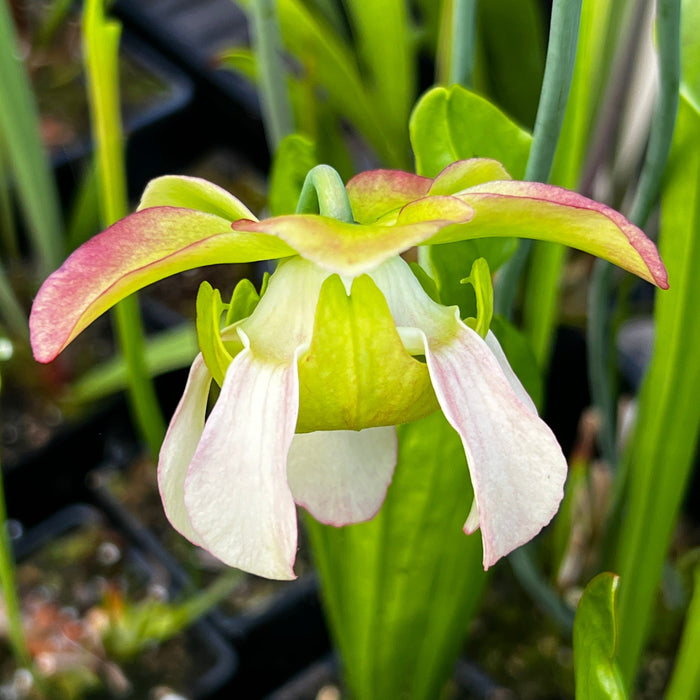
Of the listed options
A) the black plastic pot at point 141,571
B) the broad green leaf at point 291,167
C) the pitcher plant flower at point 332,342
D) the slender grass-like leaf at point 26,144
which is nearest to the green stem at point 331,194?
the pitcher plant flower at point 332,342

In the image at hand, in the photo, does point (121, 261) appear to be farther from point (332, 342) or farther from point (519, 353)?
point (519, 353)

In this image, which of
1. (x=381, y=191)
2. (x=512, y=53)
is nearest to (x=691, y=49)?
(x=381, y=191)

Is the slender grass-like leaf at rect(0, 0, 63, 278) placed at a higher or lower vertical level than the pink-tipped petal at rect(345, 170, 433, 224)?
lower

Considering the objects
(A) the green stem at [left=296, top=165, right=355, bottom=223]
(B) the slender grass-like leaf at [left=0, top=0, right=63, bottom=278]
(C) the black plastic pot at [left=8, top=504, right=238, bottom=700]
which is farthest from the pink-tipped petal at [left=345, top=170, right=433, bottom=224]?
(C) the black plastic pot at [left=8, top=504, right=238, bottom=700]

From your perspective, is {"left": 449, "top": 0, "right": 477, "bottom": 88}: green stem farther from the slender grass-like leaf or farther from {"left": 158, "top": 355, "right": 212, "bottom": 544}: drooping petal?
the slender grass-like leaf

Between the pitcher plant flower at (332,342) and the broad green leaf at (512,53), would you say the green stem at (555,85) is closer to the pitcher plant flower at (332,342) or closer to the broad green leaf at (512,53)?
the pitcher plant flower at (332,342)

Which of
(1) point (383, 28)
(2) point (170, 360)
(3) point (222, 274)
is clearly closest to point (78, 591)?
(2) point (170, 360)

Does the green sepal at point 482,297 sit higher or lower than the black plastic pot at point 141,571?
higher
